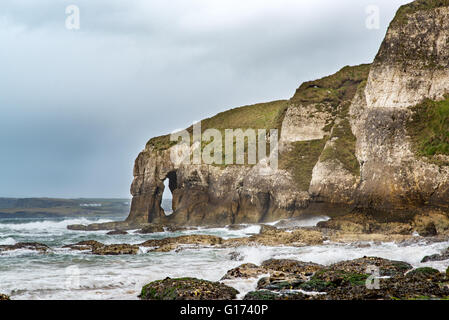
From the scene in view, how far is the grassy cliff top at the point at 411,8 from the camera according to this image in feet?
138

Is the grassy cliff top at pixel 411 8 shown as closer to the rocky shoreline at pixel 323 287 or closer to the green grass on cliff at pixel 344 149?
the green grass on cliff at pixel 344 149

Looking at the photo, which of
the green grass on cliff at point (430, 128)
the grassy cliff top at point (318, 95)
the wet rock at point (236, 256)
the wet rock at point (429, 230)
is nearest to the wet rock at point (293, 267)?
the wet rock at point (236, 256)

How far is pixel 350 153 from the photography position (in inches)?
1924

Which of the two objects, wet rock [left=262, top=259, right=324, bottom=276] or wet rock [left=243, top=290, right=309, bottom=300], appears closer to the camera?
wet rock [left=243, top=290, right=309, bottom=300]

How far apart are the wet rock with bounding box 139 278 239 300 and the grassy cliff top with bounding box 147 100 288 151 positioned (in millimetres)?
55296

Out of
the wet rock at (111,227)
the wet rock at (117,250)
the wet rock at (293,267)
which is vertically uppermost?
the wet rock at (293,267)

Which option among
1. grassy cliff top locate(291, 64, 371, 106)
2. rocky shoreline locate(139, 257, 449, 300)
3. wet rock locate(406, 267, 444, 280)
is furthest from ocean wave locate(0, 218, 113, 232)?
wet rock locate(406, 267, 444, 280)

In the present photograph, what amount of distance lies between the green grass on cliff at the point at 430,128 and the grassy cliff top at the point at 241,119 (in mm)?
30949

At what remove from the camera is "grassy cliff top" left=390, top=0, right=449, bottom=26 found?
42.0 m

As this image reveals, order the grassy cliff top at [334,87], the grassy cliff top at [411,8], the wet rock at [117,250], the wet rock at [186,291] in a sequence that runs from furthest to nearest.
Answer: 1. the grassy cliff top at [334,87]
2. the grassy cliff top at [411,8]
3. the wet rock at [117,250]
4. the wet rock at [186,291]

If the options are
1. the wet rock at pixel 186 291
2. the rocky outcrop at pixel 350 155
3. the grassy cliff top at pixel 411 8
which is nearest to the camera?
the wet rock at pixel 186 291

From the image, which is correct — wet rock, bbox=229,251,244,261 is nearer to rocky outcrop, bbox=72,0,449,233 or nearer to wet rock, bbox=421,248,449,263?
wet rock, bbox=421,248,449,263
